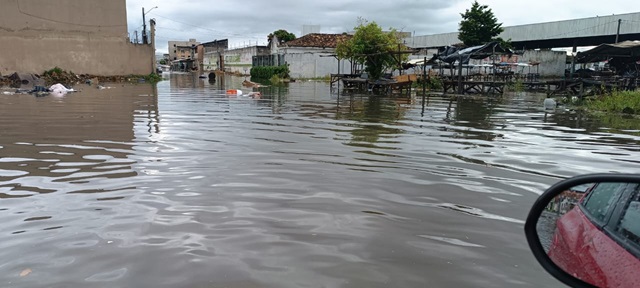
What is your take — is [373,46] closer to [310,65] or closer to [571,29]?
[310,65]

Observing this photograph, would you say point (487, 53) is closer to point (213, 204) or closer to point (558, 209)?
point (213, 204)

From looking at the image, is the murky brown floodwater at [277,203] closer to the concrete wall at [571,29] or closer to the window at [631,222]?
the window at [631,222]

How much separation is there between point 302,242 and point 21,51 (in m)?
35.6

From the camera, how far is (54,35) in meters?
32.7

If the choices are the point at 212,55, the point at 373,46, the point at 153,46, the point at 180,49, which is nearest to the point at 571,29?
the point at 373,46

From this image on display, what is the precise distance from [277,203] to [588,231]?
10.3 feet

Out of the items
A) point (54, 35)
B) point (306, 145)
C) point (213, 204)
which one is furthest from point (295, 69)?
point (213, 204)

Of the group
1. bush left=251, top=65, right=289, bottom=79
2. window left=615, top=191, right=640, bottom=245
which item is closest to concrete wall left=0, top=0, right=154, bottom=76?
bush left=251, top=65, right=289, bottom=79

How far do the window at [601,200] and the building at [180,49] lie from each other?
127716 millimetres

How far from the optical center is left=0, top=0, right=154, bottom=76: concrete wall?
31.0m

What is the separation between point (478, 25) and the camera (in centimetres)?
4034

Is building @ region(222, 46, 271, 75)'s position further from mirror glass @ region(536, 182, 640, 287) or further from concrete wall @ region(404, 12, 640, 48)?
mirror glass @ region(536, 182, 640, 287)

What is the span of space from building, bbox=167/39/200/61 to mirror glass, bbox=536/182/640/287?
12772 cm

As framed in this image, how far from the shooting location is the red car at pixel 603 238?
1.55 meters
